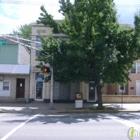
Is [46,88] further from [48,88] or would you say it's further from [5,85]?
[5,85]

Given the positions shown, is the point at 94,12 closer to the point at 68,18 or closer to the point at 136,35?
the point at 68,18

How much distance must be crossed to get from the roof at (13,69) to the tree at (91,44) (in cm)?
513

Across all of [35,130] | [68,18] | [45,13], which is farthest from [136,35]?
[35,130]

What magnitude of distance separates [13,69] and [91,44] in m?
9.29

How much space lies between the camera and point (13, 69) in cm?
2364

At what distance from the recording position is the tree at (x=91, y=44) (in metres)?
17.6

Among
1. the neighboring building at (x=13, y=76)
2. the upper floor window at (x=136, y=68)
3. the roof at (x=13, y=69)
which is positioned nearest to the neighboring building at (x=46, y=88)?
the neighboring building at (x=13, y=76)

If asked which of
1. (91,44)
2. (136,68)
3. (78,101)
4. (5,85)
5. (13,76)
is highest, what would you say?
(91,44)

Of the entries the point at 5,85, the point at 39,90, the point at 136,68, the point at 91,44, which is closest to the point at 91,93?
the point at 39,90

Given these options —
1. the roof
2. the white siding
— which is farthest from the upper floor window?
the roof

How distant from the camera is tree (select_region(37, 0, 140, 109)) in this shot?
17.6 m

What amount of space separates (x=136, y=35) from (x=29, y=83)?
11678 mm

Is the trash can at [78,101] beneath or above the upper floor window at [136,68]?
beneath

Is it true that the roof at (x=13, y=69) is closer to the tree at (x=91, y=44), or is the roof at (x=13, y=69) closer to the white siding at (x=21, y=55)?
the white siding at (x=21, y=55)
